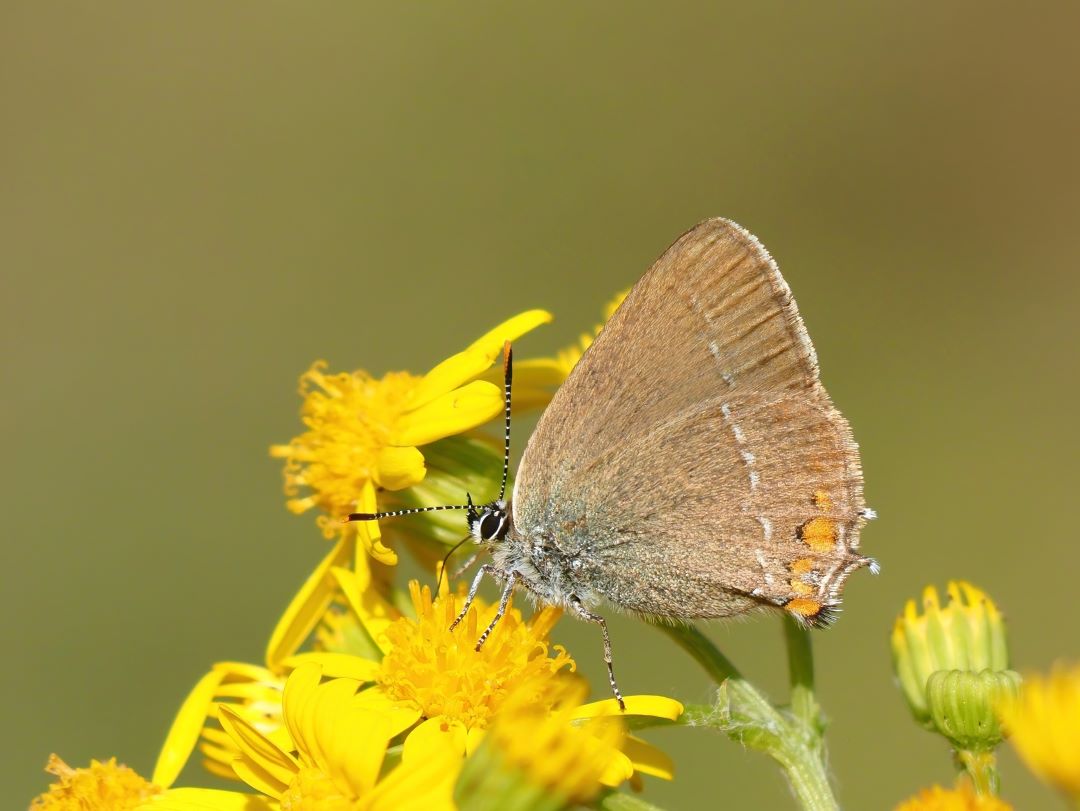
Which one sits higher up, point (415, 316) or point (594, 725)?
point (415, 316)

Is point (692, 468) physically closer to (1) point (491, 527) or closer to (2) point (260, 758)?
(1) point (491, 527)

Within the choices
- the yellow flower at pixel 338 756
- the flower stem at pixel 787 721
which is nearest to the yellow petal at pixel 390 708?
the yellow flower at pixel 338 756

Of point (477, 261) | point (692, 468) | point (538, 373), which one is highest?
point (477, 261)

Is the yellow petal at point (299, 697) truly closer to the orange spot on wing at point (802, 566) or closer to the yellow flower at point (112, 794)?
the yellow flower at point (112, 794)

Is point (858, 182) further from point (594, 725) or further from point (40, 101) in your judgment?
point (594, 725)

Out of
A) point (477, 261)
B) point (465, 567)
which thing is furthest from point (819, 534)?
point (477, 261)

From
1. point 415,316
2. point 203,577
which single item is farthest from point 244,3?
point 203,577
